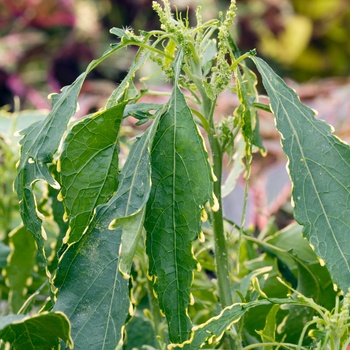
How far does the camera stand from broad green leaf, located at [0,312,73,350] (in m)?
0.41

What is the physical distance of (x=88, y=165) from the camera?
0.49m

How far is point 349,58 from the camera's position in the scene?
3.28 metres

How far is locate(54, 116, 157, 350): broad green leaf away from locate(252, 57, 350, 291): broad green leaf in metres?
0.10

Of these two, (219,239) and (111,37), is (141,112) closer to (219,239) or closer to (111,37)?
(219,239)

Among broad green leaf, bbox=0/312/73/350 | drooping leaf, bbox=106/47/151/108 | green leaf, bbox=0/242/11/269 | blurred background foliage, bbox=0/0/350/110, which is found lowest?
green leaf, bbox=0/242/11/269

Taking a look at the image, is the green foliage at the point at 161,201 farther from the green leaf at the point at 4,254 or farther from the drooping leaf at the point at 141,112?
the green leaf at the point at 4,254

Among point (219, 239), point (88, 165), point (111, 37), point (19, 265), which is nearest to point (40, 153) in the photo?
point (88, 165)

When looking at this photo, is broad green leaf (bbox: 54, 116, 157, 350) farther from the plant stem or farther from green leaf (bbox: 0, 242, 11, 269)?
green leaf (bbox: 0, 242, 11, 269)

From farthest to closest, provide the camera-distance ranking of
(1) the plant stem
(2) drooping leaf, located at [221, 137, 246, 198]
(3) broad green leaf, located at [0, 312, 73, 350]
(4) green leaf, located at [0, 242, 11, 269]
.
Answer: (4) green leaf, located at [0, 242, 11, 269] → (2) drooping leaf, located at [221, 137, 246, 198] → (1) the plant stem → (3) broad green leaf, located at [0, 312, 73, 350]

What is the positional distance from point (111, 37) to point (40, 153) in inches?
108

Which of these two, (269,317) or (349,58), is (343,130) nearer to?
(269,317)

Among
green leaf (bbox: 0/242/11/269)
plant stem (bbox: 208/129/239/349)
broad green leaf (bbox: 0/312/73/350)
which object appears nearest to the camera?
broad green leaf (bbox: 0/312/73/350)

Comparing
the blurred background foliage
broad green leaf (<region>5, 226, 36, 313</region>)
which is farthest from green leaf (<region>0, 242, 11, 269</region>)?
the blurred background foliage

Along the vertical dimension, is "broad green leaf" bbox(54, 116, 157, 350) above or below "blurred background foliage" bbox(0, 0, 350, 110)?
below
